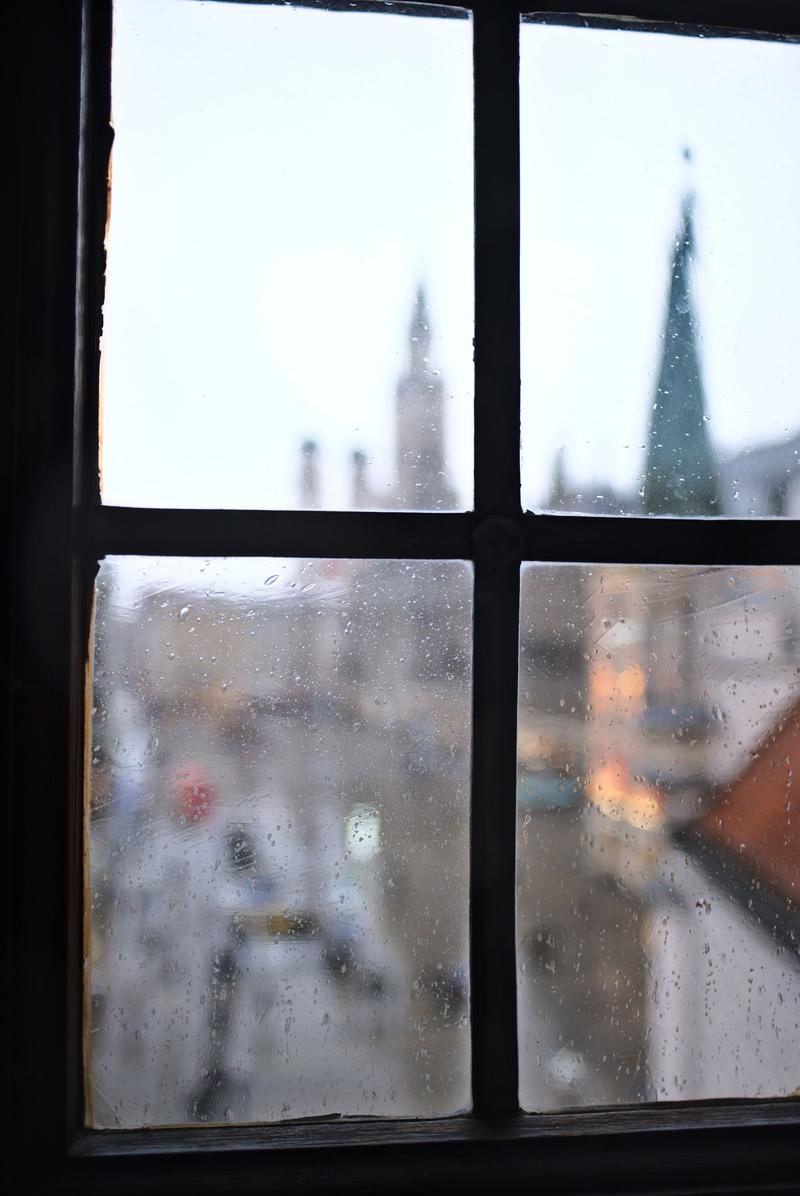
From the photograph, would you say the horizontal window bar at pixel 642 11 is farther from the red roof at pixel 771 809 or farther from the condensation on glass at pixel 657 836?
the red roof at pixel 771 809

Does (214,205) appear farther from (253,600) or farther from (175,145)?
(253,600)

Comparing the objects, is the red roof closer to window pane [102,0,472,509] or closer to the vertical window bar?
the vertical window bar

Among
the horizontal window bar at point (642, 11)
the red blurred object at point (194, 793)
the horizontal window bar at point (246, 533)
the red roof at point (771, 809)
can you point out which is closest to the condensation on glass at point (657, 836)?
the red roof at point (771, 809)

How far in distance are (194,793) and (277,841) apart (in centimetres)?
7

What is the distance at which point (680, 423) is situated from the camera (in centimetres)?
67

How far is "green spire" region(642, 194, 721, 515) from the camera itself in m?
0.67

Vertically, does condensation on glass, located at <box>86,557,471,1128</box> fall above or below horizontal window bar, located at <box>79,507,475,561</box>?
below

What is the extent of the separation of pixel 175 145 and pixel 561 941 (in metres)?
0.66

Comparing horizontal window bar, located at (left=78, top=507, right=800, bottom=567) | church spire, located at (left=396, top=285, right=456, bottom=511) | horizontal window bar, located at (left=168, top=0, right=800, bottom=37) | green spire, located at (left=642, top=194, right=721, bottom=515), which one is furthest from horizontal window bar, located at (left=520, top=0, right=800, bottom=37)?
horizontal window bar, located at (left=78, top=507, right=800, bottom=567)

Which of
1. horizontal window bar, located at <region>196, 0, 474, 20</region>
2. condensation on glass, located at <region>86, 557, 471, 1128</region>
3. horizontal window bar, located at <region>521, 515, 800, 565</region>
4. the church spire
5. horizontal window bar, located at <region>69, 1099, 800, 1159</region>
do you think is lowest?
horizontal window bar, located at <region>69, 1099, 800, 1159</region>

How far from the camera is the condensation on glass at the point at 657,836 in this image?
2.11 feet

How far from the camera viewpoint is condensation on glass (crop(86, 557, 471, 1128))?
2.02 ft

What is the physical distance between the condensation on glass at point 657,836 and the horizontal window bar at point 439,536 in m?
0.02

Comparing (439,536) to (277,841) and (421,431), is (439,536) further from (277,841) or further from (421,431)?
(277,841)
